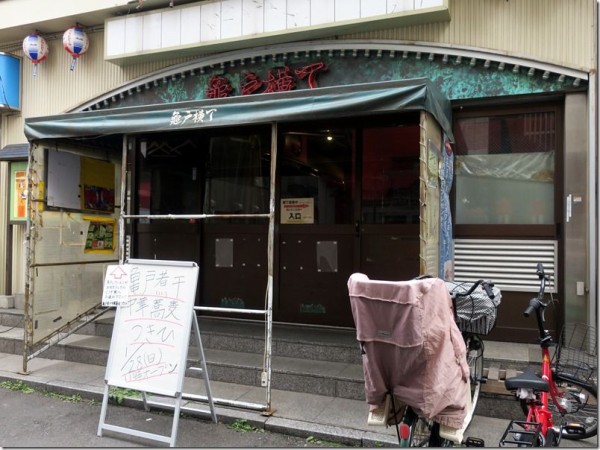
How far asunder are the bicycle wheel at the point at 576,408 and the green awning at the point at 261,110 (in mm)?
2709

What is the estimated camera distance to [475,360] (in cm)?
440

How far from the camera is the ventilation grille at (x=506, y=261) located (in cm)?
585

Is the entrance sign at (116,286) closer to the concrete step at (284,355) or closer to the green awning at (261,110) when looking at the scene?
the concrete step at (284,355)

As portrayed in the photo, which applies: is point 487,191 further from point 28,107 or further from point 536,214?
point 28,107

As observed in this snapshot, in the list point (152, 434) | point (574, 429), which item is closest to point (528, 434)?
point (574, 429)

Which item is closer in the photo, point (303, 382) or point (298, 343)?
point (303, 382)

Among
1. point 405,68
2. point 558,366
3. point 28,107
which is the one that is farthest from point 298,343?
point 28,107

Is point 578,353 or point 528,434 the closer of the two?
point 528,434

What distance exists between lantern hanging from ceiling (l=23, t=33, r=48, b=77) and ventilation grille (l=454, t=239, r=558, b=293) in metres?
7.70

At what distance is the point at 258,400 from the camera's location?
504 centimetres

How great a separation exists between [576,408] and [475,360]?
0.88 meters

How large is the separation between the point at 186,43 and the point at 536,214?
215 inches

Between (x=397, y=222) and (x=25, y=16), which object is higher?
(x=25, y=16)

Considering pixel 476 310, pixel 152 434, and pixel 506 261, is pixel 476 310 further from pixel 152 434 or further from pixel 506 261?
pixel 152 434
